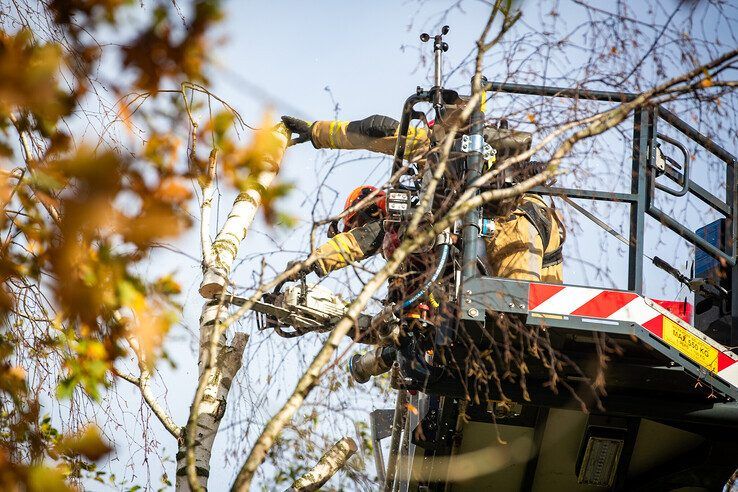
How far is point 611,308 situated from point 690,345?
58 centimetres

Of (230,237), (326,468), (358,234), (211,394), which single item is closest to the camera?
(211,394)

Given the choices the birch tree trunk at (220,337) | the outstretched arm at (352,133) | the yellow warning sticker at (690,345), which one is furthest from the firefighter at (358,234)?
the yellow warning sticker at (690,345)

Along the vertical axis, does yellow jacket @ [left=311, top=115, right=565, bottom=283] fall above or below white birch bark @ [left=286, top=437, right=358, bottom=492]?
above

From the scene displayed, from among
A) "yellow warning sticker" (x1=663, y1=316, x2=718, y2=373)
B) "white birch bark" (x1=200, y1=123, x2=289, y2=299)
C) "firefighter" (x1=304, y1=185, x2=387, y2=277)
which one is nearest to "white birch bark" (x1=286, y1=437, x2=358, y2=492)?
"firefighter" (x1=304, y1=185, x2=387, y2=277)

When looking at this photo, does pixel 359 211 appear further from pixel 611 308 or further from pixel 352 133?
pixel 611 308

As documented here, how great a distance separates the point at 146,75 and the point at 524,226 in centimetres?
294

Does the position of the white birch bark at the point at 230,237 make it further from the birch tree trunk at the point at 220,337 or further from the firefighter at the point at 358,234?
the firefighter at the point at 358,234

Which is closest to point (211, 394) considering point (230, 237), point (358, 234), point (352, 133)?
point (230, 237)

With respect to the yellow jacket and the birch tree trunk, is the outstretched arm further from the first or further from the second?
the birch tree trunk

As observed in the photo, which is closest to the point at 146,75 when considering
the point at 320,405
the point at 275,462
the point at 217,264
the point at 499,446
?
the point at 320,405

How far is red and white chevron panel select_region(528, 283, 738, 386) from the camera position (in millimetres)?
5668

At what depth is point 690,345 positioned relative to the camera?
6.00 meters

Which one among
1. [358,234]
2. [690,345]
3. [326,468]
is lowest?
[326,468]

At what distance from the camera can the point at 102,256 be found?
3.38 metres
